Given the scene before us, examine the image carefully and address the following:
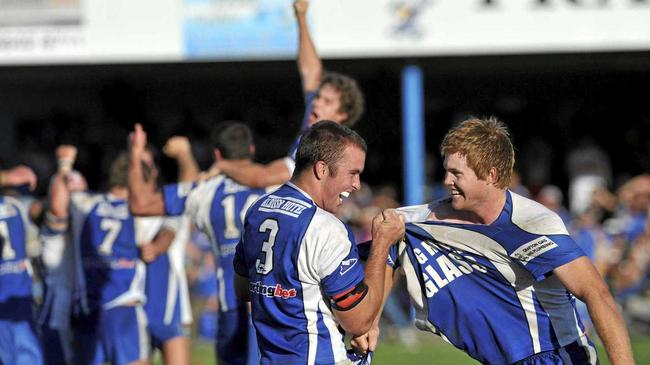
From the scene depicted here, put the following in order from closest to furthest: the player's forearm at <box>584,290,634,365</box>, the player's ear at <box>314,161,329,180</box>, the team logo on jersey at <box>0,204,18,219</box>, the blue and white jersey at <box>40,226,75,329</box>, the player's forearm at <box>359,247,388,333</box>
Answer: the player's forearm at <box>584,290,634,365</box> < the player's forearm at <box>359,247,388,333</box> < the player's ear at <box>314,161,329,180</box> < the team logo on jersey at <box>0,204,18,219</box> < the blue and white jersey at <box>40,226,75,329</box>

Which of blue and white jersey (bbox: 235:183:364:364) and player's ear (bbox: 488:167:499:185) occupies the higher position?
player's ear (bbox: 488:167:499:185)

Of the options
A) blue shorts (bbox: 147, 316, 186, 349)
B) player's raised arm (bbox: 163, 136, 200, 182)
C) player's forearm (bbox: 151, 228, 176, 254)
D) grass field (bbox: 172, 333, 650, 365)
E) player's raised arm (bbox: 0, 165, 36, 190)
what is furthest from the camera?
grass field (bbox: 172, 333, 650, 365)

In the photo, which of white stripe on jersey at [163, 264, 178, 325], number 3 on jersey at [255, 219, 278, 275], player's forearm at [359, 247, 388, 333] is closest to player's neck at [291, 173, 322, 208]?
number 3 on jersey at [255, 219, 278, 275]

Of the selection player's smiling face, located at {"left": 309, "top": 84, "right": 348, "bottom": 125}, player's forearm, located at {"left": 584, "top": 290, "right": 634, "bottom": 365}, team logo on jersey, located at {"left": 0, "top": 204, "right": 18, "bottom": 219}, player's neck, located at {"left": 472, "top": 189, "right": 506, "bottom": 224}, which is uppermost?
player's smiling face, located at {"left": 309, "top": 84, "right": 348, "bottom": 125}

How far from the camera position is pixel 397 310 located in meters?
13.3

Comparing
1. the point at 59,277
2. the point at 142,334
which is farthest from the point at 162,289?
the point at 59,277

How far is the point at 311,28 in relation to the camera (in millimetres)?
12984

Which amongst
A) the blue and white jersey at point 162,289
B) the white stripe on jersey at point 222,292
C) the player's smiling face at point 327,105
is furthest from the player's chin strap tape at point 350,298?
the blue and white jersey at point 162,289

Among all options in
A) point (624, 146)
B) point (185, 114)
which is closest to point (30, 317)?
point (185, 114)

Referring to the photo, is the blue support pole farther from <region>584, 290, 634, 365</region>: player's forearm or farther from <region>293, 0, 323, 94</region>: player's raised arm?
<region>584, 290, 634, 365</region>: player's forearm

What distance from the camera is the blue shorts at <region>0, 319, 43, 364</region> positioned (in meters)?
7.80

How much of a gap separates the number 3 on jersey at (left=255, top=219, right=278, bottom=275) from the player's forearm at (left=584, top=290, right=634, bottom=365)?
1.32m

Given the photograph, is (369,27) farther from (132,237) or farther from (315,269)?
(315,269)

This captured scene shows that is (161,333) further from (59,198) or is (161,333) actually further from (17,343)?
(59,198)
